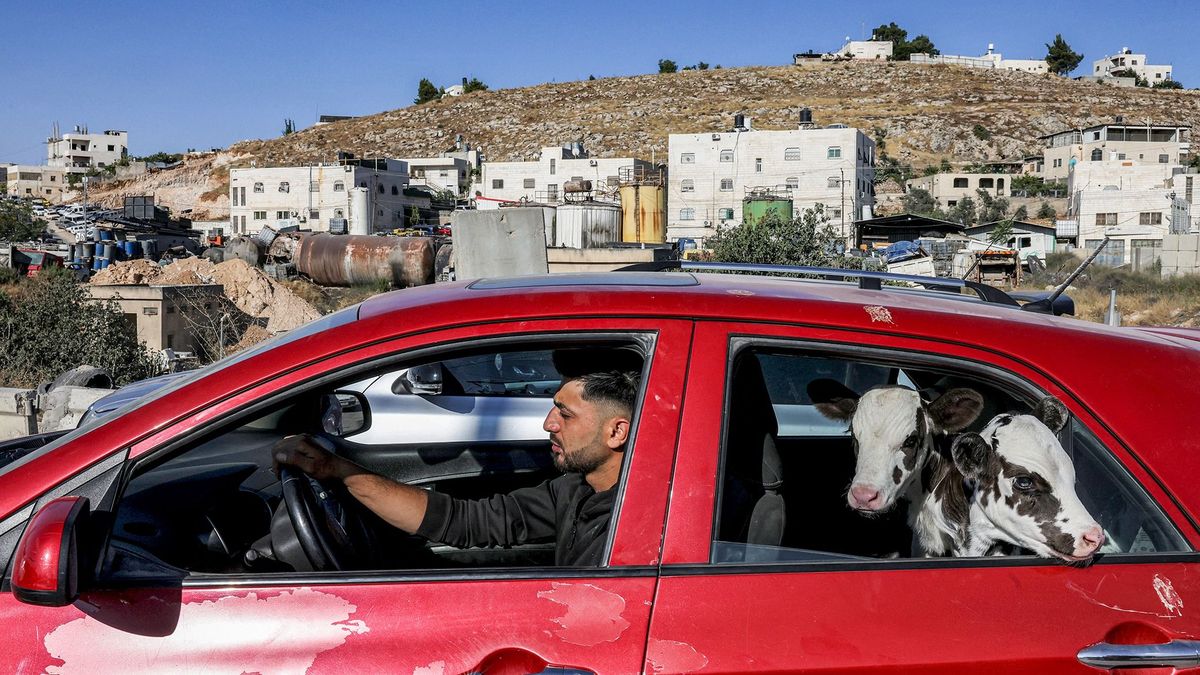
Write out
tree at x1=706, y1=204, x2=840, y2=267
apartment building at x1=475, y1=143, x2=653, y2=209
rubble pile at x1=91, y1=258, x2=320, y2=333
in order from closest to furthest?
Result: tree at x1=706, y1=204, x2=840, y2=267 → rubble pile at x1=91, y1=258, x2=320, y2=333 → apartment building at x1=475, y1=143, x2=653, y2=209

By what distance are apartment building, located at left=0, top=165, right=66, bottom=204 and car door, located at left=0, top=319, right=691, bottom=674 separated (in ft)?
435

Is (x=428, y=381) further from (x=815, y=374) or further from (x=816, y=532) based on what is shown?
(x=816, y=532)

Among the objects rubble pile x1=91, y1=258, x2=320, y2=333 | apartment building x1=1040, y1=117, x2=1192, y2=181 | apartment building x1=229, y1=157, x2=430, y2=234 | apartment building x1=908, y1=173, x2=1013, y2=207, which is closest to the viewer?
rubble pile x1=91, y1=258, x2=320, y2=333

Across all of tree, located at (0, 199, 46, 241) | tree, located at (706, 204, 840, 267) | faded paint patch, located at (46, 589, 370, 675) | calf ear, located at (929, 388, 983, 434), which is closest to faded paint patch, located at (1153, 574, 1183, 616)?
calf ear, located at (929, 388, 983, 434)

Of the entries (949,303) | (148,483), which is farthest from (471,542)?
(949,303)

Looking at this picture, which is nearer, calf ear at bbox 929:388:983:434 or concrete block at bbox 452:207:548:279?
calf ear at bbox 929:388:983:434

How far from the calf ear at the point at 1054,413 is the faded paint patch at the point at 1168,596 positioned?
0.36 metres

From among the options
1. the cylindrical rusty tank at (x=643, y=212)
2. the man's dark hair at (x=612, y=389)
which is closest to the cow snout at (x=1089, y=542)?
the man's dark hair at (x=612, y=389)

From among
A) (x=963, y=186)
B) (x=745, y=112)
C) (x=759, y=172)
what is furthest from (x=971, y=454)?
(x=745, y=112)

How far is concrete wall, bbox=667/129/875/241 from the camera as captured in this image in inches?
2515

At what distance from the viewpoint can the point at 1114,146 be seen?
79.4 meters

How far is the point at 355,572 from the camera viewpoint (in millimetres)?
2051

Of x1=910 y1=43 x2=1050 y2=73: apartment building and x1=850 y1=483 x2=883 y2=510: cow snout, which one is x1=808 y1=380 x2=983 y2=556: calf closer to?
x1=850 y1=483 x2=883 y2=510: cow snout

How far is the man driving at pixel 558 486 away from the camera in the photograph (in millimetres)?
2623
